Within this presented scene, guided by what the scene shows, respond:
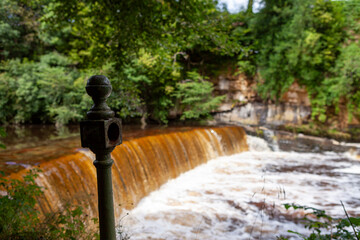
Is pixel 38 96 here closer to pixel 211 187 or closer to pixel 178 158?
pixel 178 158

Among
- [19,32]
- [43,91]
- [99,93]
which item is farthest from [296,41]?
[19,32]

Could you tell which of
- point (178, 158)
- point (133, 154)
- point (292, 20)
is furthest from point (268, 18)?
point (133, 154)

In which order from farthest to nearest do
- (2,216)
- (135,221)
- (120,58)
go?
(135,221)
(120,58)
(2,216)

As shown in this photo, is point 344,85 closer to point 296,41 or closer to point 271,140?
point 296,41

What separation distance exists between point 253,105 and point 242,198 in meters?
9.56

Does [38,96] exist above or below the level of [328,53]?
below

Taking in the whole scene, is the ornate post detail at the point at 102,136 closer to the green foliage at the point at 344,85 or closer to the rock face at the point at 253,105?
the green foliage at the point at 344,85

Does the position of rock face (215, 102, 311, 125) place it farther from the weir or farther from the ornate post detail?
the ornate post detail

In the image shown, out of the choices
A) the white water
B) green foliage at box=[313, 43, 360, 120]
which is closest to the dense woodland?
green foliage at box=[313, 43, 360, 120]

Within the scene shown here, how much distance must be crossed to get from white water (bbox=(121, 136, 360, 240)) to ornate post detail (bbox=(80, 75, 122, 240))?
1.25 meters

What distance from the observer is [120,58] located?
360 cm

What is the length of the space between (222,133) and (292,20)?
708 cm

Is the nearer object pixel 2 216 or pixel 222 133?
pixel 2 216

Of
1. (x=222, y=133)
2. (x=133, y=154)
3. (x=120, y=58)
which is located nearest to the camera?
(x=120, y=58)
